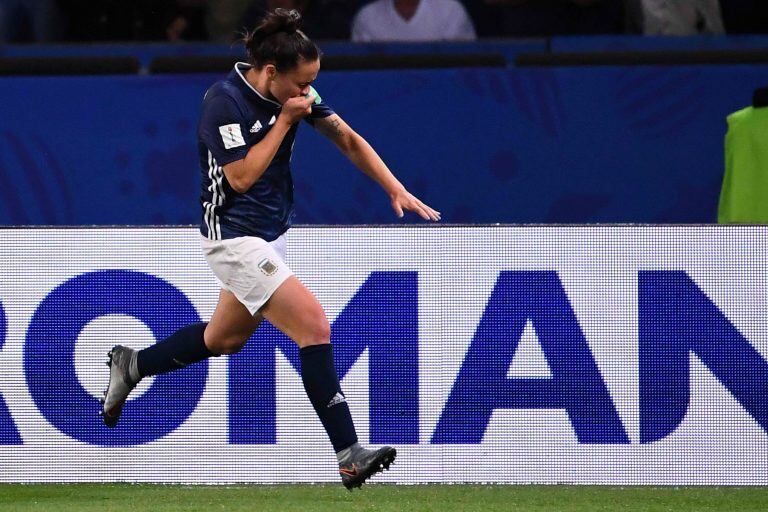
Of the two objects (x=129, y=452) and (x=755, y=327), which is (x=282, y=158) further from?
(x=755, y=327)

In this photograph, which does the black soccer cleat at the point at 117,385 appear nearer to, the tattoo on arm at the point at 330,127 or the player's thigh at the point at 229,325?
the player's thigh at the point at 229,325

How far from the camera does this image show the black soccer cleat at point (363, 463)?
4176mm

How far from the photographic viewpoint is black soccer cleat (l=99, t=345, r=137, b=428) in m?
4.94

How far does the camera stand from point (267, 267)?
4367 mm

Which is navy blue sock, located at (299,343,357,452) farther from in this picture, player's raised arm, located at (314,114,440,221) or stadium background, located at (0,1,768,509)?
stadium background, located at (0,1,768,509)

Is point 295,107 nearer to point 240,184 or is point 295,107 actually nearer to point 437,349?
point 240,184

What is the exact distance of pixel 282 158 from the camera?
4.50 metres

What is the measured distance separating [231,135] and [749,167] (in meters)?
3.27

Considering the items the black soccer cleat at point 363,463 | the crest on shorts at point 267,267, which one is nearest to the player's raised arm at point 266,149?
the crest on shorts at point 267,267

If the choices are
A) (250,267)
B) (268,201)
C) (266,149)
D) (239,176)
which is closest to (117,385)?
(250,267)

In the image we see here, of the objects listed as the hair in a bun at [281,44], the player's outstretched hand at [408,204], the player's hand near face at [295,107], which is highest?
the hair in a bun at [281,44]

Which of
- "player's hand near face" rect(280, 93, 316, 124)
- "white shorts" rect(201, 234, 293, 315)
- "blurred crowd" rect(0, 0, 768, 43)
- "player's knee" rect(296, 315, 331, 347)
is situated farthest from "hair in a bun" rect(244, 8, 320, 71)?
"blurred crowd" rect(0, 0, 768, 43)

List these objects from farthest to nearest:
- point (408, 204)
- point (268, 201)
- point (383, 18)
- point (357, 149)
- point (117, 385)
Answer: point (383, 18) → point (117, 385) → point (357, 149) → point (408, 204) → point (268, 201)

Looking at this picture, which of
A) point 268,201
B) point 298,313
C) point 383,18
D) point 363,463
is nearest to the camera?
point 363,463
